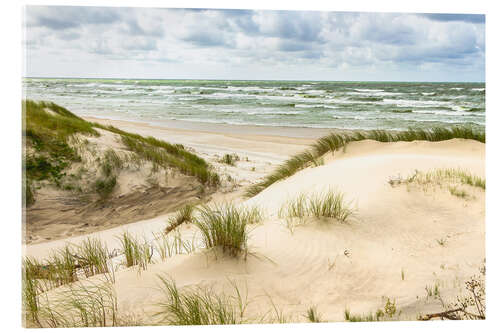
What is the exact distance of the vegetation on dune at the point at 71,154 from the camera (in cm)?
306

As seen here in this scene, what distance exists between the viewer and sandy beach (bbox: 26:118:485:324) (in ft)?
7.61

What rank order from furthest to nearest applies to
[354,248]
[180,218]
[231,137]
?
[231,137] < [180,218] < [354,248]

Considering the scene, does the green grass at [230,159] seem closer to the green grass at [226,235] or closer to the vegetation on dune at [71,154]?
the vegetation on dune at [71,154]

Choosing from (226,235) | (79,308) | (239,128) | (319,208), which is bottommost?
(79,308)

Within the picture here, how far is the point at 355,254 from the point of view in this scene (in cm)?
261

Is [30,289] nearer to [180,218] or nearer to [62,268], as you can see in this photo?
[62,268]

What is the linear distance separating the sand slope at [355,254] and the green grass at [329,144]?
1.56 ft

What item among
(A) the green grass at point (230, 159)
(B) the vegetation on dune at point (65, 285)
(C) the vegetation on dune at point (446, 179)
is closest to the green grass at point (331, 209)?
(C) the vegetation on dune at point (446, 179)

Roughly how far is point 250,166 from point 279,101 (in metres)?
0.81

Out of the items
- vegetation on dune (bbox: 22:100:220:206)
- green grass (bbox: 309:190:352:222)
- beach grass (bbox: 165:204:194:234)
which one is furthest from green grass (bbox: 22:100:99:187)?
green grass (bbox: 309:190:352:222)

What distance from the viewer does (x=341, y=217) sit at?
2.87 meters

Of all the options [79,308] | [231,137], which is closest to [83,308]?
[79,308]
